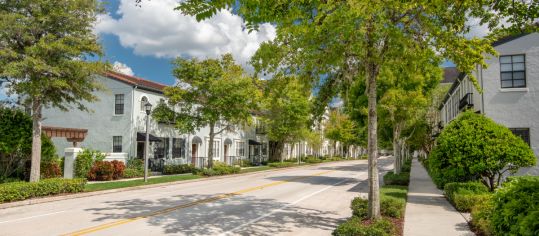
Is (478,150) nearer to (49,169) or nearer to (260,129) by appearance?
(49,169)

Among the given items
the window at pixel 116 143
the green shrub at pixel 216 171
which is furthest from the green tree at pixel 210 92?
the window at pixel 116 143

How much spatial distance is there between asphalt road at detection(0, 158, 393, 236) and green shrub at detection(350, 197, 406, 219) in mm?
904

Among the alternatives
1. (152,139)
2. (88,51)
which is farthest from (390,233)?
(152,139)

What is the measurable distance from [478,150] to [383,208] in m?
4.37

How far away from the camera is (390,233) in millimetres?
9430

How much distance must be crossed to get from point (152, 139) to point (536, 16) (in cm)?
2720

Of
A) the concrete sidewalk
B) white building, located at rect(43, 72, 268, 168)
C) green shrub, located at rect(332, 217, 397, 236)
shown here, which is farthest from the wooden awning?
the concrete sidewalk

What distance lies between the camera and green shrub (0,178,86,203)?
1488cm

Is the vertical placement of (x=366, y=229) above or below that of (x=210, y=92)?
below

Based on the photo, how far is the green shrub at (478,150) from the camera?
13578 mm

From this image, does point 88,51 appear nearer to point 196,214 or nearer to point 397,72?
point 196,214

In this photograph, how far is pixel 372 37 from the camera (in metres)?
9.54

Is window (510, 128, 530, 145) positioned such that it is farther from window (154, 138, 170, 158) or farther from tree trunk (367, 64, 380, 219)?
window (154, 138, 170, 158)

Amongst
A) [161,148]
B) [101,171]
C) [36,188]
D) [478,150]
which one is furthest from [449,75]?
[36,188]
